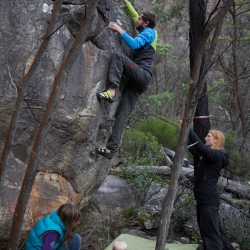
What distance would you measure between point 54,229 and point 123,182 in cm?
379

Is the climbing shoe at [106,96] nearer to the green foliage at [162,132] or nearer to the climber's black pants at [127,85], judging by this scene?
the climber's black pants at [127,85]

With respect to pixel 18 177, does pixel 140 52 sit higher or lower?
higher

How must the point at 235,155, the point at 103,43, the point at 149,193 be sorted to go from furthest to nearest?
Result: the point at 235,155 → the point at 149,193 → the point at 103,43

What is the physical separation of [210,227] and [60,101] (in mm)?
2252

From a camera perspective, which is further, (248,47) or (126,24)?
(248,47)

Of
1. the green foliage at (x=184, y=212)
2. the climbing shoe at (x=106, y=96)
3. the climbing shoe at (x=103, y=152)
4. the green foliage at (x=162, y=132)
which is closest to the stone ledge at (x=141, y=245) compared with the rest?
the climbing shoe at (x=103, y=152)

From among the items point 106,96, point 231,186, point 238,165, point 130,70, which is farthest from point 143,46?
point 238,165

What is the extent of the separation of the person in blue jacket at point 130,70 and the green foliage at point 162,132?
Result: 18.3 feet

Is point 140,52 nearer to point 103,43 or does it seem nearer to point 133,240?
point 103,43

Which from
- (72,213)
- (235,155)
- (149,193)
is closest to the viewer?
(72,213)

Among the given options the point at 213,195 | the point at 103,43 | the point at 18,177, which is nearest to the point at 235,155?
the point at 213,195

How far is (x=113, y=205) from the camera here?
662cm

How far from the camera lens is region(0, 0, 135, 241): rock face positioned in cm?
445

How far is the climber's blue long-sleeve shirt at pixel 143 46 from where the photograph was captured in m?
4.99
